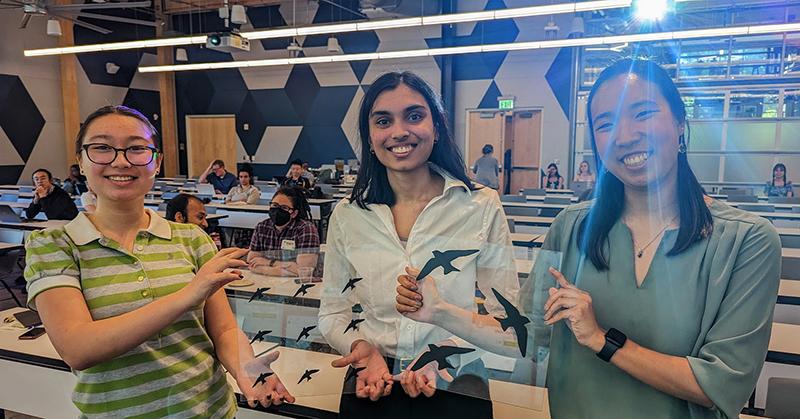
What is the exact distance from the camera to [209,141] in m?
15.3

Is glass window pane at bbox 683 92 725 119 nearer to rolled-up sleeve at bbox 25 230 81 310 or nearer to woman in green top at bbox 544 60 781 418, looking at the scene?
woman in green top at bbox 544 60 781 418

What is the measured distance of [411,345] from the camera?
4.38ft

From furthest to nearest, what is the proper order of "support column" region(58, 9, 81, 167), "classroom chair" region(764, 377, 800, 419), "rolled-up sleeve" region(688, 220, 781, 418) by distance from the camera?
"support column" region(58, 9, 81, 167), "classroom chair" region(764, 377, 800, 419), "rolled-up sleeve" region(688, 220, 781, 418)

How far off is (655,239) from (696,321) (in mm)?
198

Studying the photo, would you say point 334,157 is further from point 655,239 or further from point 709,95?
point 655,239

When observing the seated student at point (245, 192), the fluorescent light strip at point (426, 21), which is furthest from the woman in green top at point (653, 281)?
the seated student at point (245, 192)

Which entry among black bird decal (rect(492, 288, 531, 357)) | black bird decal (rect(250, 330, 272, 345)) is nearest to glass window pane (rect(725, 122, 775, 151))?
black bird decal (rect(492, 288, 531, 357))

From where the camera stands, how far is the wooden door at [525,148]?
1212 cm

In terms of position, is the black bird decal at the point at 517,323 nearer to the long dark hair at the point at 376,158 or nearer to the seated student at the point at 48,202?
the long dark hair at the point at 376,158

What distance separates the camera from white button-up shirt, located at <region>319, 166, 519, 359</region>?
1.33 meters

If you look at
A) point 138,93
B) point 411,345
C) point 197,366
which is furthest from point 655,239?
point 138,93

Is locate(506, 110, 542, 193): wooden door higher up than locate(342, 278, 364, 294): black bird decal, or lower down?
higher up

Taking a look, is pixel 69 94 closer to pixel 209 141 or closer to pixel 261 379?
pixel 209 141

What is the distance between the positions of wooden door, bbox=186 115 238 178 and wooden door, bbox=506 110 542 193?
26.6ft
